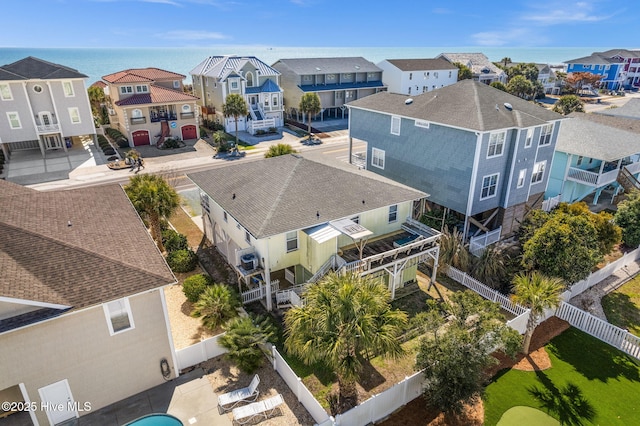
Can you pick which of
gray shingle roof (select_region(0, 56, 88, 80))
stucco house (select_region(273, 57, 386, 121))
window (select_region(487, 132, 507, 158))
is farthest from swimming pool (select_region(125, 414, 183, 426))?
stucco house (select_region(273, 57, 386, 121))

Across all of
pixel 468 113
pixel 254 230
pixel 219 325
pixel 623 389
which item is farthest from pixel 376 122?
pixel 623 389

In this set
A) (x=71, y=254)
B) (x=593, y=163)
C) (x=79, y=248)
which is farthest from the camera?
(x=593, y=163)

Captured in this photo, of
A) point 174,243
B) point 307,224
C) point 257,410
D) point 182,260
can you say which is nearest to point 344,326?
point 257,410

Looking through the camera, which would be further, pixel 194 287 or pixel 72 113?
pixel 72 113

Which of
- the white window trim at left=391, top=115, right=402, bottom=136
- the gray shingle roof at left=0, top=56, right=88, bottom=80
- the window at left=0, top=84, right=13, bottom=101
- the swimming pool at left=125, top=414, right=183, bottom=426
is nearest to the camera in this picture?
the swimming pool at left=125, top=414, right=183, bottom=426

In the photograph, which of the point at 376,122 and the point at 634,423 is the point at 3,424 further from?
the point at 376,122

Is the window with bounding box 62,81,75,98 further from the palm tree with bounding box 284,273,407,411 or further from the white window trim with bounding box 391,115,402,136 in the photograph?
the palm tree with bounding box 284,273,407,411

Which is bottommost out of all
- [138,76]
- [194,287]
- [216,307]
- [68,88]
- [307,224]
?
[194,287]

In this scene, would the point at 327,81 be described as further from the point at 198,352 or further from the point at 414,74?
the point at 198,352
